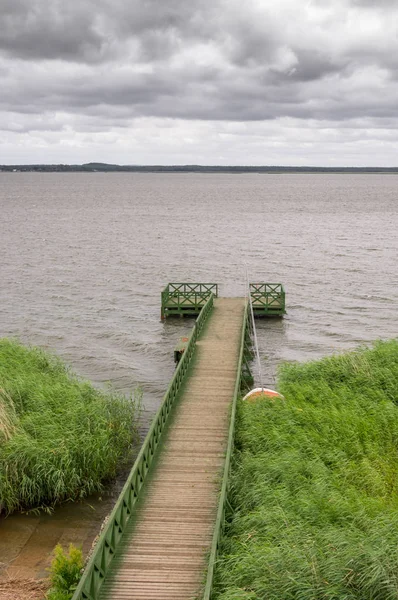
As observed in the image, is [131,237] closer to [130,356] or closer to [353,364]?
[130,356]

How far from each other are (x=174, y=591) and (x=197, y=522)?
2.40 m

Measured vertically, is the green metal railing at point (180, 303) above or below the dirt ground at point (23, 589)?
above

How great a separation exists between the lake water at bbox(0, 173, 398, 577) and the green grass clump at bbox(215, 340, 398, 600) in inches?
199

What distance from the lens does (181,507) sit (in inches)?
587

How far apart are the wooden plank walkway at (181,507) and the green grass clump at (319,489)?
2.15 ft

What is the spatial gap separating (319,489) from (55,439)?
26.1 feet

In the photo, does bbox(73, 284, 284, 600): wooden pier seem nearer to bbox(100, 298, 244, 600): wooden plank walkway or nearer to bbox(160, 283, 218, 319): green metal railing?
bbox(100, 298, 244, 600): wooden plank walkway

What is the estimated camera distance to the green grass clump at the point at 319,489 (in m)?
11.0

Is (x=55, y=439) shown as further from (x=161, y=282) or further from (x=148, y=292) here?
(x=161, y=282)

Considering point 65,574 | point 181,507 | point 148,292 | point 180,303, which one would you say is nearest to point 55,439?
point 181,507

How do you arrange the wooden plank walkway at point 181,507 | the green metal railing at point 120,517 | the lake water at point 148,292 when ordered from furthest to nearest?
the lake water at point 148,292
the wooden plank walkway at point 181,507
the green metal railing at point 120,517

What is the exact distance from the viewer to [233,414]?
19.0 meters

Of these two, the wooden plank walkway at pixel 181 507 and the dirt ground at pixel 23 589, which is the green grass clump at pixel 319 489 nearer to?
the wooden plank walkway at pixel 181 507

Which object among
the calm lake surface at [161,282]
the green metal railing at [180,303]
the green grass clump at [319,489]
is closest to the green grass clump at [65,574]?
the green grass clump at [319,489]
